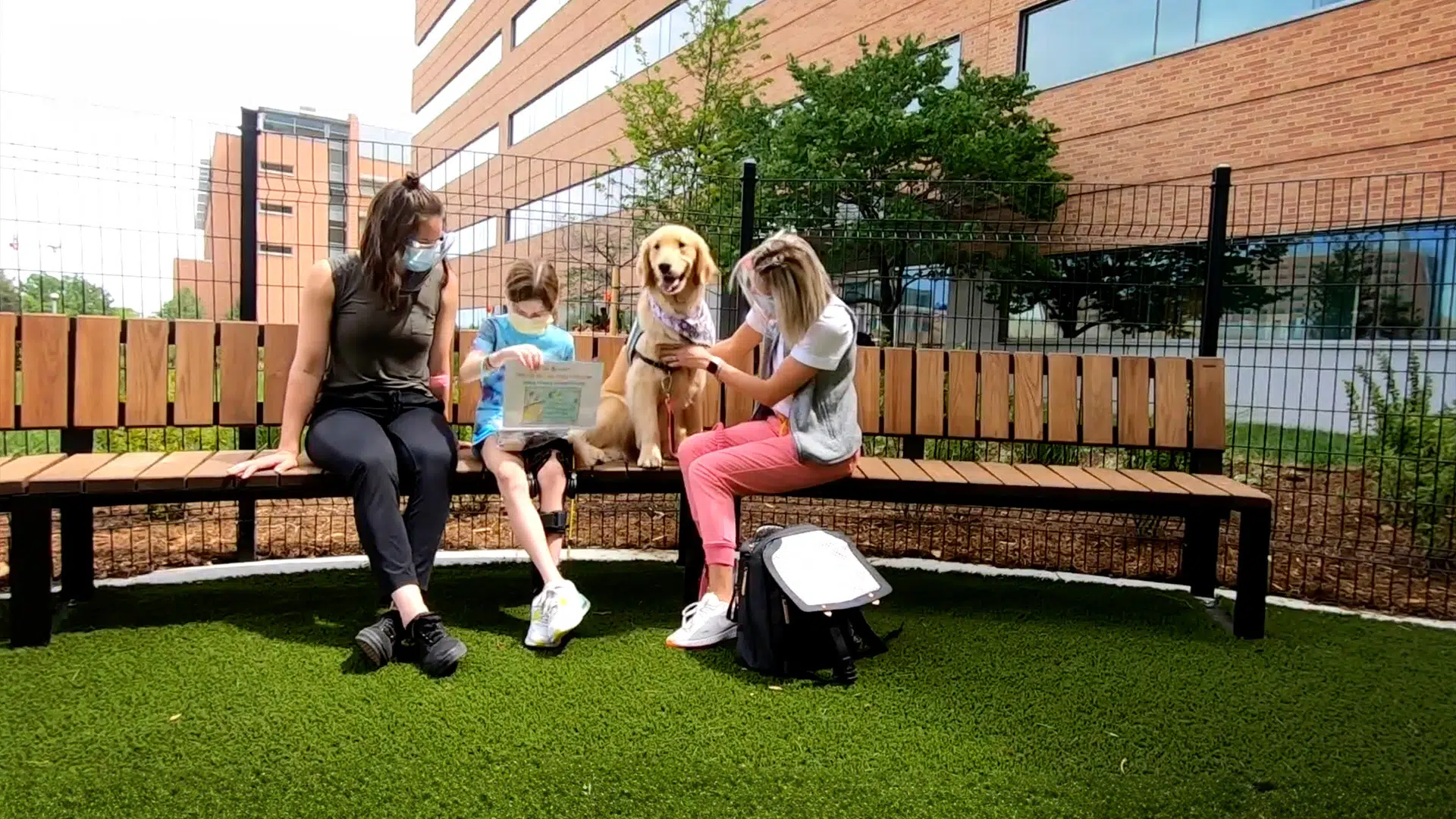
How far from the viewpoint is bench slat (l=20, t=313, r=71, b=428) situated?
3.13 metres

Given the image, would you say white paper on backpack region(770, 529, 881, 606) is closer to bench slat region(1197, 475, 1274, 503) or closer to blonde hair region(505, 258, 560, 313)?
blonde hair region(505, 258, 560, 313)

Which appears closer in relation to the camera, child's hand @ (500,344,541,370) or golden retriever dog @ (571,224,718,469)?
child's hand @ (500,344,541,370)

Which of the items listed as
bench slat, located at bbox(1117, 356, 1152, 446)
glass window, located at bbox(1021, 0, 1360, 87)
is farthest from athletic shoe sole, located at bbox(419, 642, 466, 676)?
glass window, located at bbox(1021, 0, 1360, 87)

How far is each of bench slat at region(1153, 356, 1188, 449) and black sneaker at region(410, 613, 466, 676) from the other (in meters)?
3.30

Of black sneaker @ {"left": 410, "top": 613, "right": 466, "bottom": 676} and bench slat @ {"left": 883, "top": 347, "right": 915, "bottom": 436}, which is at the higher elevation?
bench slat @ {"left": 883, "top": 347, "right": 915, "bottom": 436}

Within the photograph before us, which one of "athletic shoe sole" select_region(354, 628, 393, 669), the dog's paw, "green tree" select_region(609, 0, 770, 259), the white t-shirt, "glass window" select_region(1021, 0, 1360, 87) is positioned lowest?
"athletic shoe sole" select_region(354, 628, 393, 669)

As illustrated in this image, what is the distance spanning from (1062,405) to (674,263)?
6.83 ft

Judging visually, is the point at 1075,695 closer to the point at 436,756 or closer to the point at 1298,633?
the point at 1298,633

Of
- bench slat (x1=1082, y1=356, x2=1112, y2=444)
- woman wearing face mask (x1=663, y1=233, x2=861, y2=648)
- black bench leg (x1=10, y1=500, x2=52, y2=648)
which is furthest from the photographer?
bench slat (x1=1082, y1=356, x2=1112, y2=444)

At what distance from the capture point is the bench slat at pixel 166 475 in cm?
277

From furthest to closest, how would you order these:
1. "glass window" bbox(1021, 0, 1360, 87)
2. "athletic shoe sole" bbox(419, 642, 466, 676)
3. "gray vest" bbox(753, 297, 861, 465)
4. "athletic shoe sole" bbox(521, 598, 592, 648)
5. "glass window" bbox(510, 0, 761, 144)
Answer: "glass window" bbox(510, 0, 761, 144) → "glass window" bbox(1021, 0, 1360, 87) → "gray vest" bbox(753, 297, 861, 465) → "athletic shoe sole" bbox(521, 598, 592, 648) → "athletic shoe sole" bbox(419, 642, 466, 676)

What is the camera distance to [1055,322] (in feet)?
23.3

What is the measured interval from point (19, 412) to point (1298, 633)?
17.0 feet

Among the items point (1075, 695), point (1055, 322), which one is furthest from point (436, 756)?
point (1055, 322)
